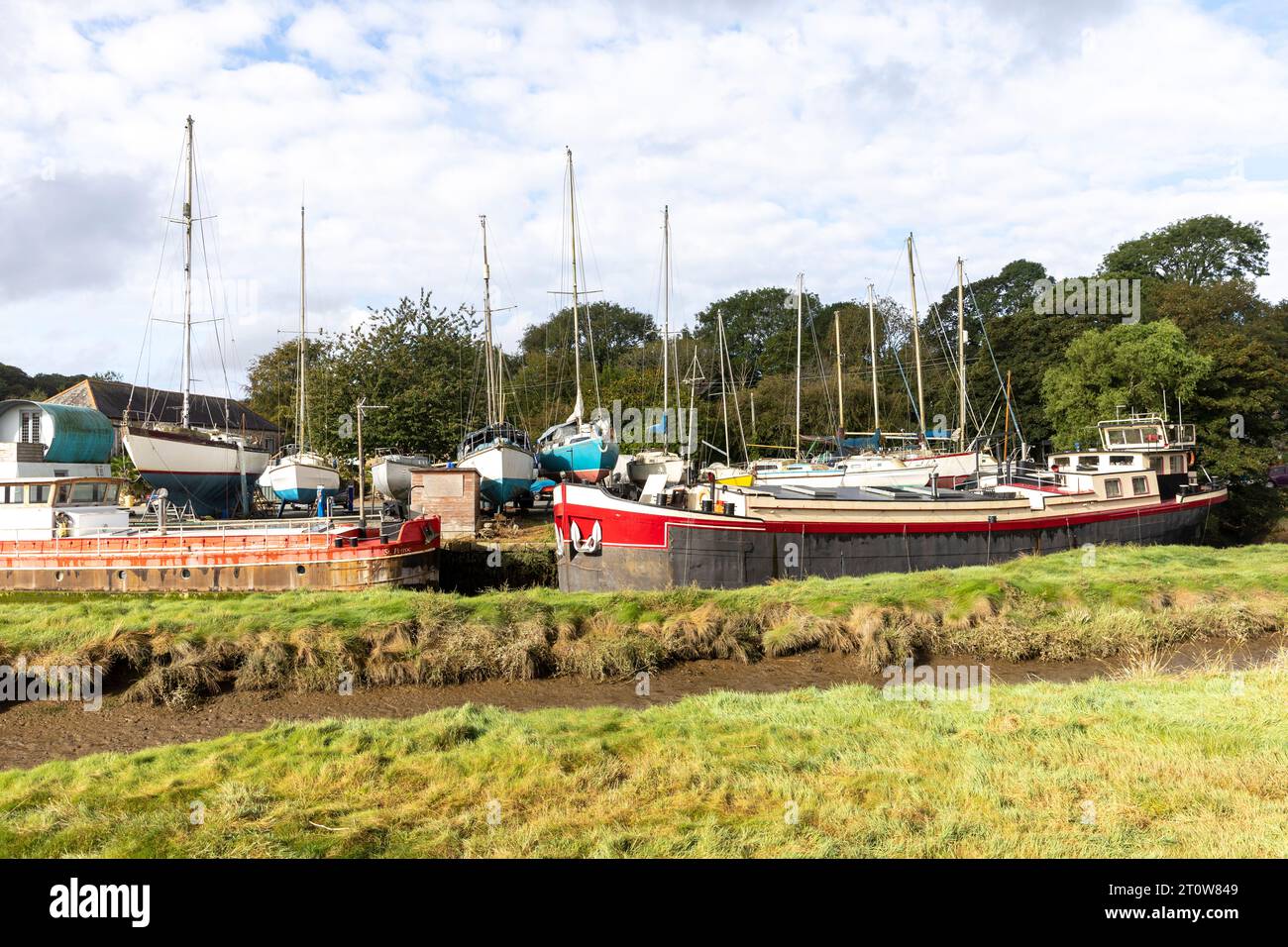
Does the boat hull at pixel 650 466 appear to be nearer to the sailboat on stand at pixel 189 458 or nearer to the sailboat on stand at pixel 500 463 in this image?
the sailboat on stand at pixel 500 463

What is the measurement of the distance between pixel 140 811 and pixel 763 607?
13831 millimetres

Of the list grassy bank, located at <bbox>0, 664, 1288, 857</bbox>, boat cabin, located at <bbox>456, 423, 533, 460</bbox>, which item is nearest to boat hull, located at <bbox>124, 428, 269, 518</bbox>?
boat cabin, located at <bbox>456, 423, 533, 460</bbox>

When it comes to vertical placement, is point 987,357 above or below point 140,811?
above

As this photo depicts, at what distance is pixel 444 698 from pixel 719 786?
857cm

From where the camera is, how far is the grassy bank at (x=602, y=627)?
16000 mm

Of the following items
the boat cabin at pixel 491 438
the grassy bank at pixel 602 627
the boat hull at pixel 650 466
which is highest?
the boat cabin at pixel 491 438

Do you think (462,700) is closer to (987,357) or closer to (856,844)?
(856,844)

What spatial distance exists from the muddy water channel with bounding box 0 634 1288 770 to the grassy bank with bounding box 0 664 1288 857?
3324mm

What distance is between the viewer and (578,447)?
38.2 metres

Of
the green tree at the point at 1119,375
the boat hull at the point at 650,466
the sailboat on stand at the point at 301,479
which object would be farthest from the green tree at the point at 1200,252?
the sailboat on stand at the point at 301,479

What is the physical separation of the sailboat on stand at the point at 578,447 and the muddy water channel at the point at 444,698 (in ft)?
68.8

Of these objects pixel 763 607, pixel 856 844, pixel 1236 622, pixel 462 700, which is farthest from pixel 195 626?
pixel 1236 622

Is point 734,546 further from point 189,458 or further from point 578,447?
point 189,458

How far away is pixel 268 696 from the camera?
49.6 ft
